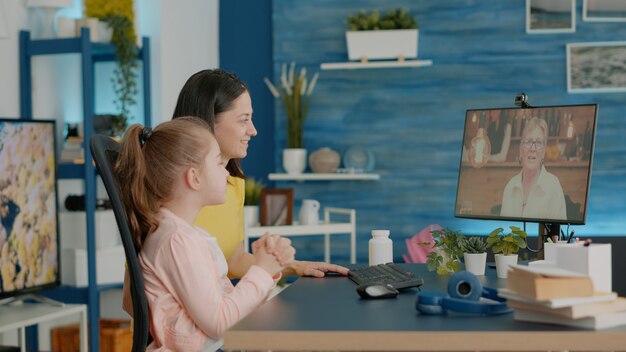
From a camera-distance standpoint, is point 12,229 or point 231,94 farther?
point 12,229

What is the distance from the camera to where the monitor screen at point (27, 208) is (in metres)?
3.82

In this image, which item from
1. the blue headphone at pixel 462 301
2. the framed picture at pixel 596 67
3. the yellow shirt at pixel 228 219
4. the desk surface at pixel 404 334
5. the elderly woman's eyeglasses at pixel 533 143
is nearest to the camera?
the desk surface at pixel 404 334

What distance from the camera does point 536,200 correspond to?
252 cm

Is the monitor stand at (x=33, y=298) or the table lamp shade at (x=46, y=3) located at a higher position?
the table lamp shade at (x=46, y=3)

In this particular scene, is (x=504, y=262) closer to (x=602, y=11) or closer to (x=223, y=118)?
(x=223, y=118)

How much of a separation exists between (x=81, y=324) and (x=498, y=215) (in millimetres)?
2253

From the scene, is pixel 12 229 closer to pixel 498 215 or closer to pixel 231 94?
pixel 231 94

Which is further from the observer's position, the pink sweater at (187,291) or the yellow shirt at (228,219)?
the yellow shirt at (228,219)

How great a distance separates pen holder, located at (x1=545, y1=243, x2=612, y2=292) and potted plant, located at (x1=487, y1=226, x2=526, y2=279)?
1.77 feet

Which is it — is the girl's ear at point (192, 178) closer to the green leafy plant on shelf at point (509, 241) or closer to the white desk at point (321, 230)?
the green leafy plant on shelf at point (509, 241)

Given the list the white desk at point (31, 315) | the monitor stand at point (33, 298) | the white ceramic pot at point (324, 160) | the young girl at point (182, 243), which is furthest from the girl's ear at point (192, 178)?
the white ceramic pot at point (324, 160)

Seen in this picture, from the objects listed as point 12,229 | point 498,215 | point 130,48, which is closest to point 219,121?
point 498,215

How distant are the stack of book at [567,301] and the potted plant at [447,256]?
76 cm

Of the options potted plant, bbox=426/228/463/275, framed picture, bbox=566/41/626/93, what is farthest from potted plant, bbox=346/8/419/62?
potted plant, bbox=426/228/463/275
